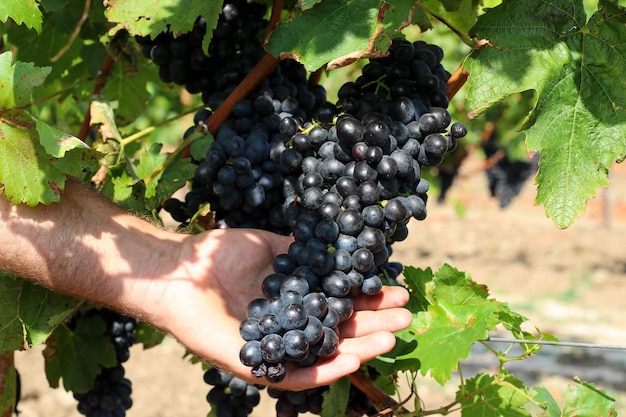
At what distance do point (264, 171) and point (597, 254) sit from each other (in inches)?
310

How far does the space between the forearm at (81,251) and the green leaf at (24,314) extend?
149mm

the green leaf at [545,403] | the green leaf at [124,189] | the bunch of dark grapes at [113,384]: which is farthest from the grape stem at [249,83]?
the green leaf at [545,403]

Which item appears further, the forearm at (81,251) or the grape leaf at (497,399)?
the grape leaf at (497,399)

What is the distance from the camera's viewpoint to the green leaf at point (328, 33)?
4.99 feet

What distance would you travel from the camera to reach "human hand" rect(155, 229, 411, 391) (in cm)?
146

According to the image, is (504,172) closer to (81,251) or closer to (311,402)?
(311,402)

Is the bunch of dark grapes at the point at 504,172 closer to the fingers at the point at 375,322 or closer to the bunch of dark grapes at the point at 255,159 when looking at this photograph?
the bunch of dark grapes at the point at 255,159

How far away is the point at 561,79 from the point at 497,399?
2.46ft

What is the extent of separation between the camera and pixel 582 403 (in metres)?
1.85

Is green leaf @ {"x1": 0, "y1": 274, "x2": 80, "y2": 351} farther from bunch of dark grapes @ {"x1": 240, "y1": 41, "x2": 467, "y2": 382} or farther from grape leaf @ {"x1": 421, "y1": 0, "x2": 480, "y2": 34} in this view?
grape leaf @ {"x1": 421, "y1": 0, "x2": 480, "y2": 34}

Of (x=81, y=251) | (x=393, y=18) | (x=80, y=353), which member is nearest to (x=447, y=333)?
(x=393, y=18)

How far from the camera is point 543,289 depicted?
805cm

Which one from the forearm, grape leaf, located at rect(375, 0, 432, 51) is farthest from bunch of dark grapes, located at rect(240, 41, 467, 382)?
the forearm

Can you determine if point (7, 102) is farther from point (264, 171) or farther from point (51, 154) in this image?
point (264, 171)
